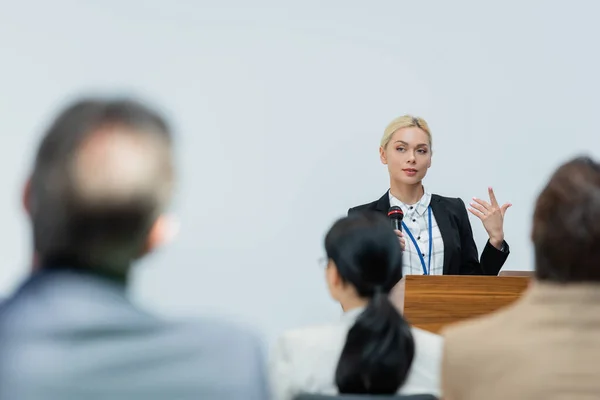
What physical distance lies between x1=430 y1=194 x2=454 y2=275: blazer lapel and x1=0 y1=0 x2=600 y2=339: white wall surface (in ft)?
2.28

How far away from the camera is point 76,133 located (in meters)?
0.86

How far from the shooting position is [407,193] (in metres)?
3.29

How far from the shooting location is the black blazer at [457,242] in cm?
307

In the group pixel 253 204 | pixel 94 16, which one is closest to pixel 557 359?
pixel 253 204

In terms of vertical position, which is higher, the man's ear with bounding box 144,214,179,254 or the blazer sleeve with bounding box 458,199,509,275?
the man's ear with bounding box 144,214,179,254

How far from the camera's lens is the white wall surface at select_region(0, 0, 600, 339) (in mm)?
3826

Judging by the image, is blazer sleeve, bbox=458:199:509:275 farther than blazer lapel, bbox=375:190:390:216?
Answer: No

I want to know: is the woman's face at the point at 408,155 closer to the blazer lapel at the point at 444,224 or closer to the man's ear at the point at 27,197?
the blazer lapel at the point at 444,224

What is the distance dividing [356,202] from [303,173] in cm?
33

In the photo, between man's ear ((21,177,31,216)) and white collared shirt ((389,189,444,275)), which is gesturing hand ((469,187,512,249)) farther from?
man's ear ((21,177,31,216))

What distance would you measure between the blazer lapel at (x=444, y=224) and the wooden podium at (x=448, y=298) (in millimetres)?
724

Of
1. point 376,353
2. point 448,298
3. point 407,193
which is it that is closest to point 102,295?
point 376,353

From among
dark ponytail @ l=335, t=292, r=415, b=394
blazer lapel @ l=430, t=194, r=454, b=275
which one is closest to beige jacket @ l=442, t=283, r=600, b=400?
dark ponytail @ l=335, t=292, r=415, b=394

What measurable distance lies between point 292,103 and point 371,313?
252cm
